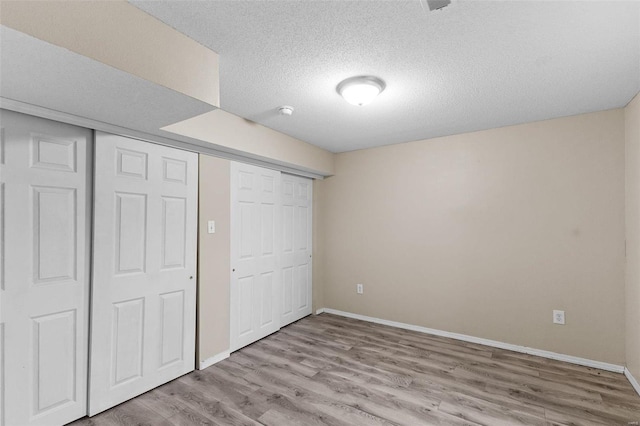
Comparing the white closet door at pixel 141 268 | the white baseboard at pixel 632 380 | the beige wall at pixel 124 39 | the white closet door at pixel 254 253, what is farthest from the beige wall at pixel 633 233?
the white closet door at pixel 141 268

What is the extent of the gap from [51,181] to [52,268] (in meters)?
0.57

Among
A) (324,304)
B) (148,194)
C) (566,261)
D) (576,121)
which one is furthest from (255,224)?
(576,121)

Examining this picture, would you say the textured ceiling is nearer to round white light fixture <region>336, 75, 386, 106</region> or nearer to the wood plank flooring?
round white light fixture <region>336, 75, 386, 106</region>

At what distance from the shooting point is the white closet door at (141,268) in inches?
84.2

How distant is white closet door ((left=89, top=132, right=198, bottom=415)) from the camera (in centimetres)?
214

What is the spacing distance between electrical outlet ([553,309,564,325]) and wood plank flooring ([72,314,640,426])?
0.38 m

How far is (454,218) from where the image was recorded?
3.49 meters

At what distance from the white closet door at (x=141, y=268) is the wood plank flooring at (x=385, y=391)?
0.65 feet

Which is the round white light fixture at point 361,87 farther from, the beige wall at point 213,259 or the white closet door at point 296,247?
the white closet door at point 296,247

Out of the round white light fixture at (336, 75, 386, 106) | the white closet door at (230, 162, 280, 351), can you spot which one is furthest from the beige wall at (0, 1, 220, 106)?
the white closet door at (230, 162, 280, 351)

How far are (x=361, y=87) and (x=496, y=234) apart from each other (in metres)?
2.28

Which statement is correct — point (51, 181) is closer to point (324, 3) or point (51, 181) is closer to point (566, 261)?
point (324, 3)

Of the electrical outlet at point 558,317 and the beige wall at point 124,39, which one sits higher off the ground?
the beige wall at point 124,39

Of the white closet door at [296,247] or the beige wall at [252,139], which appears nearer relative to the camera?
the beige wall at [252,139]
